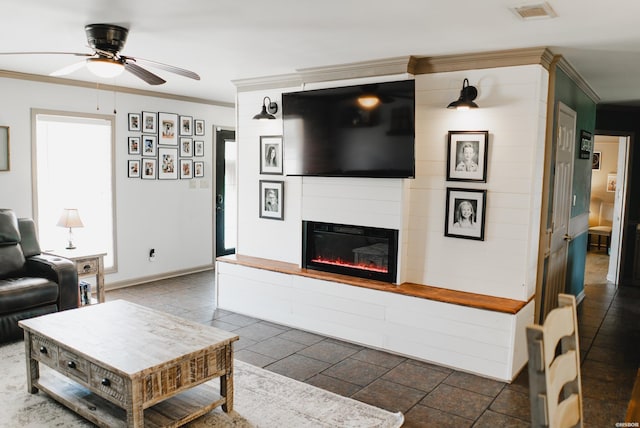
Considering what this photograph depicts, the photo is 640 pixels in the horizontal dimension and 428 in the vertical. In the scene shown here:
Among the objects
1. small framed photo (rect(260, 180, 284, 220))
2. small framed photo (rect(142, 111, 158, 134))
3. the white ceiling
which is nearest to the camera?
the white ceiling

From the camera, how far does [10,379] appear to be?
11.1 ft

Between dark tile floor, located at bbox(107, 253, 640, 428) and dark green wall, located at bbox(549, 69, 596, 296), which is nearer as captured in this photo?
dark tile floor, located at bbox(107, 253, 640, 428)

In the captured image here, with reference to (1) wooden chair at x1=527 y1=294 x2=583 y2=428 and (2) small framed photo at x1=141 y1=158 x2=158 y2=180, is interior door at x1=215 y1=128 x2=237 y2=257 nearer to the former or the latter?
(2) small framed photo at x1=141 y1=158 x2=158 y2=180

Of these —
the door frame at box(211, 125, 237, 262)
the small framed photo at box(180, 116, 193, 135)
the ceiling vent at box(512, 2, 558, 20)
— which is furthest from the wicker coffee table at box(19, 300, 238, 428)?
the door frame at box(211, 125, 237, 262)

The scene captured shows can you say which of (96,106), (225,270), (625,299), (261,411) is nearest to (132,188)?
(96,106)

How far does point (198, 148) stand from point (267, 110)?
2.01 meters

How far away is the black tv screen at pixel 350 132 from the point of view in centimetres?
398

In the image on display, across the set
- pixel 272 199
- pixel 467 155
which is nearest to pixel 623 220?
pixel 467 155

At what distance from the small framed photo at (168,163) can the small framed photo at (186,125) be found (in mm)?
266

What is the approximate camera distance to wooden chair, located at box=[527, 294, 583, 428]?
4.18 feet

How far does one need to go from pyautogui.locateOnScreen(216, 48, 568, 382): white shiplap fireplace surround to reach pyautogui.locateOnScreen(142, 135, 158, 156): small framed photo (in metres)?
2.22

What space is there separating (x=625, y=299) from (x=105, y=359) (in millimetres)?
5950

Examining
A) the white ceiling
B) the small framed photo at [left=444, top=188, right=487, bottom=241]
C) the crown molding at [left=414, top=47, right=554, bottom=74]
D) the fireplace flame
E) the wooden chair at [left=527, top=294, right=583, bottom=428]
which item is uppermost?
the white ceiling

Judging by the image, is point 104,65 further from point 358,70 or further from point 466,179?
point 466,179
